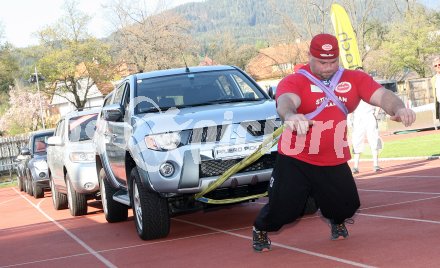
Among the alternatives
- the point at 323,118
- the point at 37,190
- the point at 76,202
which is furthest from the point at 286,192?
the point at 37,190

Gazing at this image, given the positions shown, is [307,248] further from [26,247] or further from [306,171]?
[26,247]

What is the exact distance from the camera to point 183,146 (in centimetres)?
862

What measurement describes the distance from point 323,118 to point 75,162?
8.17m

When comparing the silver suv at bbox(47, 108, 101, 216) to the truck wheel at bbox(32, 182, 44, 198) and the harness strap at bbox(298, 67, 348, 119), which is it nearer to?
the truck wheel at bbox(32, 182, 44, 198)

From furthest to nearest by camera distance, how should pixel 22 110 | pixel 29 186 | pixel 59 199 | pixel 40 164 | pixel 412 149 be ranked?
pixel 22 110 → pixel 29 186 → pixel 40 164 → pixel 412 149 → pixel 59 199

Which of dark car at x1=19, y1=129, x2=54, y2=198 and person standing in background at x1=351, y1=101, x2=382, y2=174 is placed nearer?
person standing in background at x1=351, y1=101, x2=382, y2=174

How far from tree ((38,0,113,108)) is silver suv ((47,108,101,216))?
6883 cm

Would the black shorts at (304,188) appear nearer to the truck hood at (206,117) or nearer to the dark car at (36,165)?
the truck hood at (206,117)

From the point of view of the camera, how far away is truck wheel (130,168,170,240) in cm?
884

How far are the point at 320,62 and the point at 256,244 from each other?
1.91 m

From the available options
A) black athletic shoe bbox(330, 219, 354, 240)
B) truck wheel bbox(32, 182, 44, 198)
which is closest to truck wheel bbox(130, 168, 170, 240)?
black athletic shoe bbox(330, 219, 354, 240)

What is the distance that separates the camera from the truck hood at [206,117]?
28.7 ft

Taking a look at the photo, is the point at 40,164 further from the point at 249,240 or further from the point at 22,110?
the point at 22,110

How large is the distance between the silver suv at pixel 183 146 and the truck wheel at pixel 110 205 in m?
1.51
